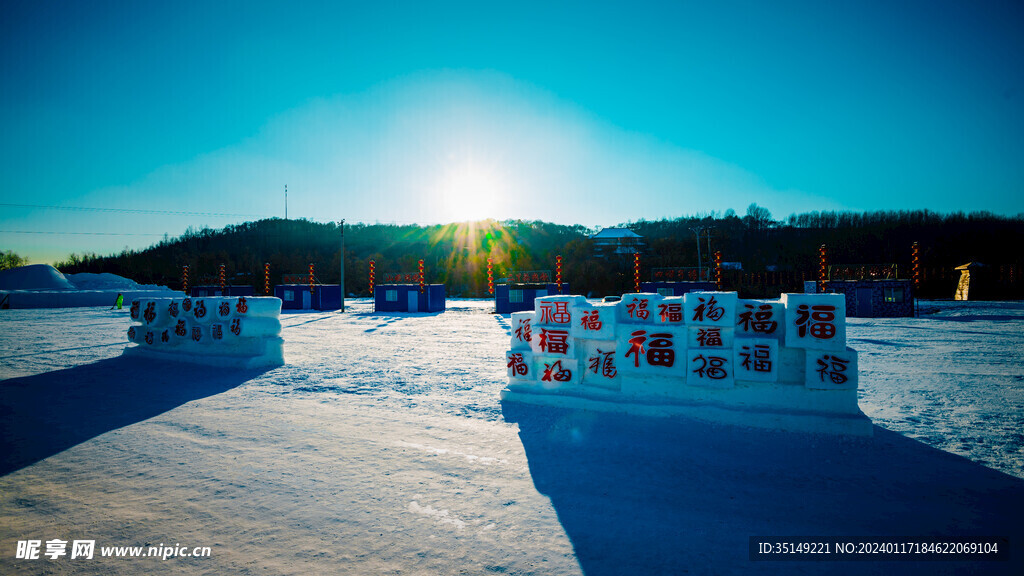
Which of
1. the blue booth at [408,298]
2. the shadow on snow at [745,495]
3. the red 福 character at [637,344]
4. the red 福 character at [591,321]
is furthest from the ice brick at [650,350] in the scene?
the blue booth at [408,298]

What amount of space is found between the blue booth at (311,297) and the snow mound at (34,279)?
4054 cm

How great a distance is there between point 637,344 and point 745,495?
2567mm

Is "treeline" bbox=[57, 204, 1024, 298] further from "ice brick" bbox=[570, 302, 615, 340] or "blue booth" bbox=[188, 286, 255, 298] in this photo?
"ice brick" bbox=[570, 302, 615, 340]

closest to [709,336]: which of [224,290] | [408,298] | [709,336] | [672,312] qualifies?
[709,336]

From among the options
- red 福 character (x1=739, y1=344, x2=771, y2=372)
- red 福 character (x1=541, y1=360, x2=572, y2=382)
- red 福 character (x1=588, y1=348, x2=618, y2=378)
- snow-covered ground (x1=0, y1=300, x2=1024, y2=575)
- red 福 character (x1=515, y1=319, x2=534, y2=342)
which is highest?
red 福 character (x1=515, y1=319, x2=534, y2=342)

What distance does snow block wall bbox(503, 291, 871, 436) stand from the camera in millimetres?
5086

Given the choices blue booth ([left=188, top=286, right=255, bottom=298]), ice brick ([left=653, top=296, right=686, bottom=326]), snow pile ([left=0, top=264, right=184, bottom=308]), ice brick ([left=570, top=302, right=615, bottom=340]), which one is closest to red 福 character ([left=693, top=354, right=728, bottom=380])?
ice brick ([left=653, top=296, right=686, bottom=326])

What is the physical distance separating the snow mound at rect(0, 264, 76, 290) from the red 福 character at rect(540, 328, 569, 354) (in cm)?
7100

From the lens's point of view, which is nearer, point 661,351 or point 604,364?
point 661,351

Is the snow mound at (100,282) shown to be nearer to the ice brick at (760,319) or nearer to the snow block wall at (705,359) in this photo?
the snow block wall at (705,359)

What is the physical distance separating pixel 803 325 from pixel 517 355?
3978mm

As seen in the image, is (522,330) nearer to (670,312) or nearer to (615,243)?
(670,312)

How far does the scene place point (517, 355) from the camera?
6902 mm

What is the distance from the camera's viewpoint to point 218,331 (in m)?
9.90
